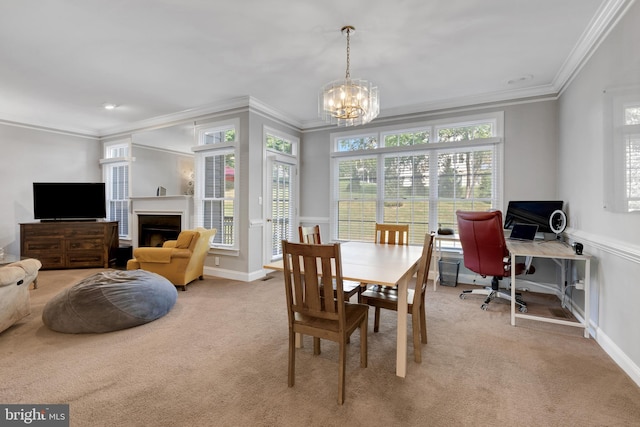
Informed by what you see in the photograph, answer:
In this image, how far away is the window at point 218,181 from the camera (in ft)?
15.3

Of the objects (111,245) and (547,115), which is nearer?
(547,115)

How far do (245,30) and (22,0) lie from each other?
1693mm

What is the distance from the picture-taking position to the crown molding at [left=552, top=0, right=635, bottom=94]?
222 cm

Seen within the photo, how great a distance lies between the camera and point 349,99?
2684 mm

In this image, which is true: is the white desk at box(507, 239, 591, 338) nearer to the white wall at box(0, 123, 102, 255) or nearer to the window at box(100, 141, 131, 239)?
the window at box(100, 141, 131, 239)

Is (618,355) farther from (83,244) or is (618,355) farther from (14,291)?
(83,244)

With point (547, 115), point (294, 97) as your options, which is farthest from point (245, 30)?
point (547, 115)

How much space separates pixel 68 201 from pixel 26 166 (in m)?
0.98

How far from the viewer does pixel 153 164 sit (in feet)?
19.2

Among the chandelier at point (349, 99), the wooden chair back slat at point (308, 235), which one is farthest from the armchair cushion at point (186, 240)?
the chandelier at point (349, 99)

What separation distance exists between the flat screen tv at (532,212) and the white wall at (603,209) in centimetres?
22

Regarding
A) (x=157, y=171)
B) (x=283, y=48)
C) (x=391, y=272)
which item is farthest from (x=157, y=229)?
(x=391, y=272)

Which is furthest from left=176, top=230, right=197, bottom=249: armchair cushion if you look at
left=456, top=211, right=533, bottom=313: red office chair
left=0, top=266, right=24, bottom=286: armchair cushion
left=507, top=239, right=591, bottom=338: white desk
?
left=507, top=239, right=591, bottom=338: white desk

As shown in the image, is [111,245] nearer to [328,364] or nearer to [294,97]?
[294,97]
